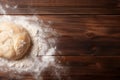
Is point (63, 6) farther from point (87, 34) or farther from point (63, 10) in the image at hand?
point (87, 34)

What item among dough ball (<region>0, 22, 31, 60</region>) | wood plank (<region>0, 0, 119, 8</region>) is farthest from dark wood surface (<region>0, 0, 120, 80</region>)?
dough ball (<region>0, 22, 31, 60</region>)

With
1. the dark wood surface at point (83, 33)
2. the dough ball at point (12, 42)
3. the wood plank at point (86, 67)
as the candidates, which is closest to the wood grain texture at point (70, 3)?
the dark wood surface at point (83, 33)

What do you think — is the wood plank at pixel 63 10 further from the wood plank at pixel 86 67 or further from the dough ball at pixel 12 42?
the wood plank at pixel 86 67

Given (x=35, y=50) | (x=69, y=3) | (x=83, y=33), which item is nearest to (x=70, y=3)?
(x=69, y=3)

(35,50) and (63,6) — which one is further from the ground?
(63,6)

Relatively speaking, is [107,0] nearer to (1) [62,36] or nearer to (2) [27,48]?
(1) [62,36]

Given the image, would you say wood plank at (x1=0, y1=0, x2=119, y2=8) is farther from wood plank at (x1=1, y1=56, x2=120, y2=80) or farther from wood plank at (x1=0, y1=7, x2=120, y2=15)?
wood plank at (x1=1, y1=56, x2=120, y2=80)
